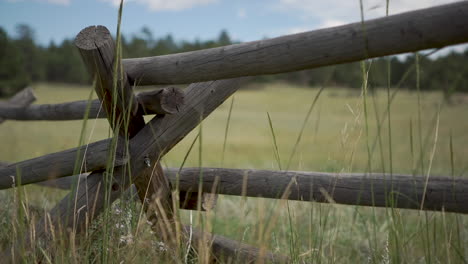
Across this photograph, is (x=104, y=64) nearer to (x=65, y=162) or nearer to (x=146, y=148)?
(x=146, y=148)

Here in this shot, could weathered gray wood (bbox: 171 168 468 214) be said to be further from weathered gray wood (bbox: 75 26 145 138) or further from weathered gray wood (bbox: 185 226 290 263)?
weathered gray wood (bbox: 75 26 145 138)

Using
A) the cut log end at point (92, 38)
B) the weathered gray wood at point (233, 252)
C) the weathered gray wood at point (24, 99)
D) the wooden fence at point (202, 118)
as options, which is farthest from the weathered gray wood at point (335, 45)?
the weathered gray wood at point (24, 99)

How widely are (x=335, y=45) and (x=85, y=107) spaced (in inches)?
87.5

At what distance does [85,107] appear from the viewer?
2961 mm

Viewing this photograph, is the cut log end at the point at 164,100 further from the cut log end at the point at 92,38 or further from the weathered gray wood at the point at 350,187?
the weathered gray wood at the point at 350,187

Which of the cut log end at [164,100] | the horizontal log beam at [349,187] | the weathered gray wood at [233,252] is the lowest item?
the weathered gray wood at [233,252]

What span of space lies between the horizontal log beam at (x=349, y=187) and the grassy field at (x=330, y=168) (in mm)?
57

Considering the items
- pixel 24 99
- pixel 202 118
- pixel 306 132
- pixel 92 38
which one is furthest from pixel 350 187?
pixel 306 132

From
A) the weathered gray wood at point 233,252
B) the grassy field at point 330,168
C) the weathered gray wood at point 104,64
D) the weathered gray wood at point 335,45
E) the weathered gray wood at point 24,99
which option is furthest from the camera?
the weathered gray wood at point 24,99

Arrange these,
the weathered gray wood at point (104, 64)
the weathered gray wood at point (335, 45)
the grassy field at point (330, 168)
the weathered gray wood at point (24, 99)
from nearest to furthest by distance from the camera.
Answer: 1. the weathered gray wood at point (335, 45)
2. the grassy field at point (330, 168)
3. the weathered gray wood at point (104, 64)
4. the weathered gray wood at point (24, 99)

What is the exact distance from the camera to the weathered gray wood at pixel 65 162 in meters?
1.78

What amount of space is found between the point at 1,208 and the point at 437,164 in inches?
362

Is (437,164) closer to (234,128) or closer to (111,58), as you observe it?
(111,58)

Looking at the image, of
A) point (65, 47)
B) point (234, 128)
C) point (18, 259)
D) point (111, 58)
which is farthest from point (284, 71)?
point (65, 47)
